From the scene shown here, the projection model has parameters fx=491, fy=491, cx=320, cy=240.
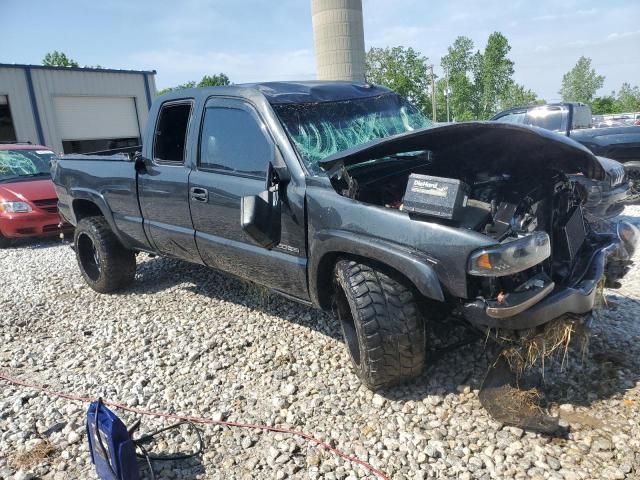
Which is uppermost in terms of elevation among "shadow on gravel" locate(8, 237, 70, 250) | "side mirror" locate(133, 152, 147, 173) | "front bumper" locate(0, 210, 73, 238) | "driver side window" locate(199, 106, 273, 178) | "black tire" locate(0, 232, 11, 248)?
"driver side window" locate(199, 106, 273, 178)

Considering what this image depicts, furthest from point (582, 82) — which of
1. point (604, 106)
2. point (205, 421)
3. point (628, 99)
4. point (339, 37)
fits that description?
point (205, 421)

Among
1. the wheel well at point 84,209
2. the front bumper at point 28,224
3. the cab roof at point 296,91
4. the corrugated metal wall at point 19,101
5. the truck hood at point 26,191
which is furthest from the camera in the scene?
the corrugated metal wall at point 19,101

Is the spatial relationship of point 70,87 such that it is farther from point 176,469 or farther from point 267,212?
point 176,469

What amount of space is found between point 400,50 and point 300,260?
46.3m

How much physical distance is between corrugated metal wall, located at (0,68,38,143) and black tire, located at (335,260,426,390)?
19.6m

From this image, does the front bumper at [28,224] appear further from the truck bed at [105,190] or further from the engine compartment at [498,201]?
the engine compartment at [498,201]

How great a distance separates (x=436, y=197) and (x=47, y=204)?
7208 mm

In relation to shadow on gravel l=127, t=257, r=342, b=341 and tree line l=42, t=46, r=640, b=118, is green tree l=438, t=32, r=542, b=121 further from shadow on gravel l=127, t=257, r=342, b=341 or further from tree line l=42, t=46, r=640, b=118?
shadow on gravel l=127, t=257, r=342, b=341

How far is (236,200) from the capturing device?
3.33 metres

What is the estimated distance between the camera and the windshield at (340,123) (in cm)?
323

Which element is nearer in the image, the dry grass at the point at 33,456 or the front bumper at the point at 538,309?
the front bumper at the point at 538,309

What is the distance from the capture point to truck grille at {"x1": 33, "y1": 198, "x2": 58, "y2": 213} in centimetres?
764

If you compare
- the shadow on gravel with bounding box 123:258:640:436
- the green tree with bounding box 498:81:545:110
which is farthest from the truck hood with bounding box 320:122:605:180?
the green tree with bounding box 498:81:545:110

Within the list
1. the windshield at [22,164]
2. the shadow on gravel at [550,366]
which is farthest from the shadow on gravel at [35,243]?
the shadow on gravel at [550,366]
